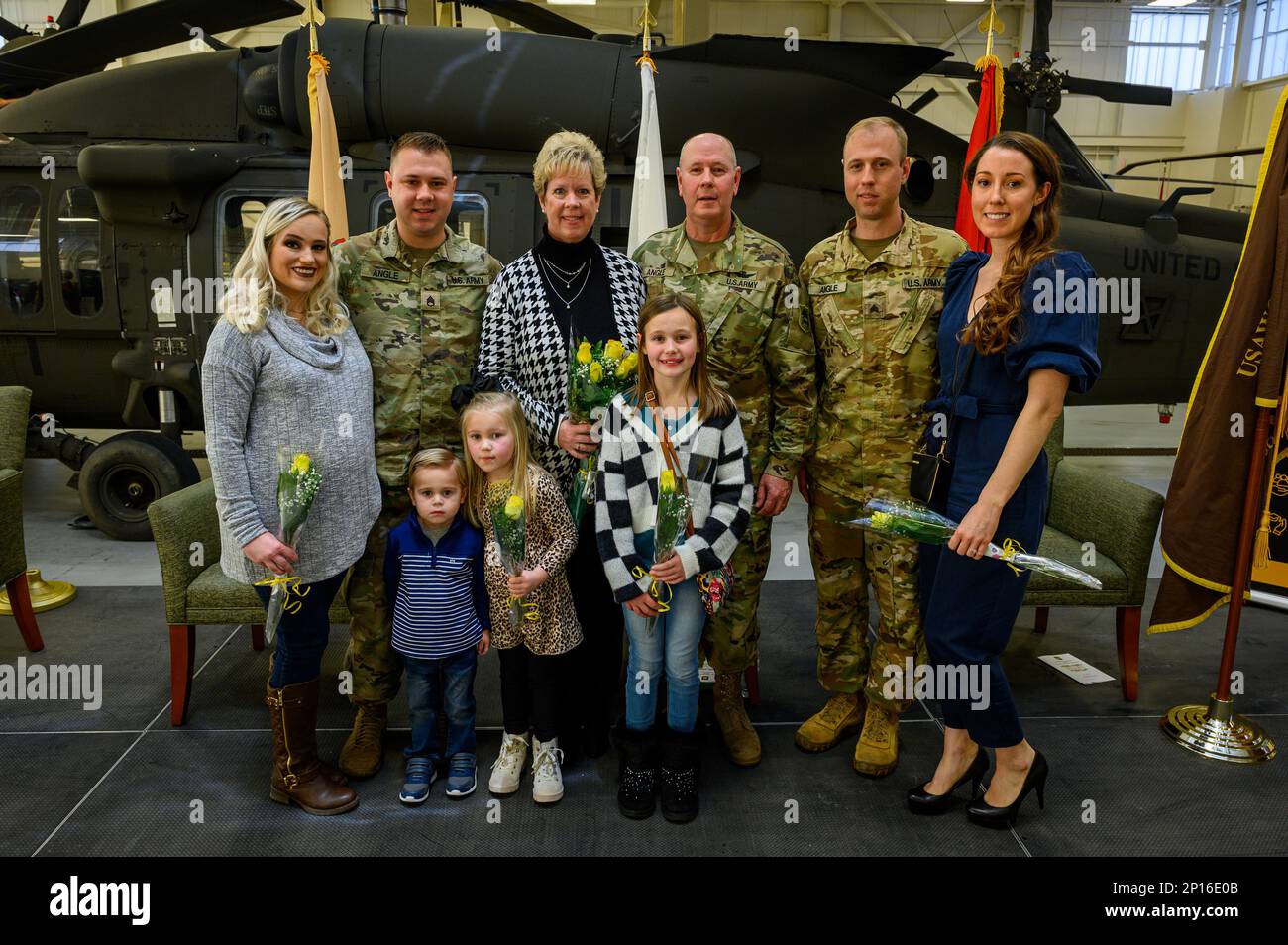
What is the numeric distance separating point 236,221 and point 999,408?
182 inches

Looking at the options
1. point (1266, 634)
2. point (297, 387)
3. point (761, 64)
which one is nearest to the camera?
point (297, 387)

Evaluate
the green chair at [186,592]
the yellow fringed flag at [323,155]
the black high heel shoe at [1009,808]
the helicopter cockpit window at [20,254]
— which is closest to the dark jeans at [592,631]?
the green chair at [186,592]

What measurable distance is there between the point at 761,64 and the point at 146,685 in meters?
4.45

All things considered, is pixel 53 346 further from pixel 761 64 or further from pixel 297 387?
pixel 761 64

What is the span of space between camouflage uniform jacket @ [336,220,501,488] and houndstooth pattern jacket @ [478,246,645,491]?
10 centimetres

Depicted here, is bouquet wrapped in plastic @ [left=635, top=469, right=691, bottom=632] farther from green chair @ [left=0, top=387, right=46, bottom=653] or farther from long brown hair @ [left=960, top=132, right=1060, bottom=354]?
green chair @ [left=0, top=387, right=46, bottom=653]

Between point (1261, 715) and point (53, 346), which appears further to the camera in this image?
point (53, 346)

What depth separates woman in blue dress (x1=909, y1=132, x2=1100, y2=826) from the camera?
2.01m

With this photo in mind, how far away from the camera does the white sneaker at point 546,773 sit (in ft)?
8.15

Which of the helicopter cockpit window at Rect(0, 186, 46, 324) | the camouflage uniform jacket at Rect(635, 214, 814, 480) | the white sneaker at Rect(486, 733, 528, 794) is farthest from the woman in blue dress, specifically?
the helicopter cockpit window at Rect(0, 186, 46, 324)

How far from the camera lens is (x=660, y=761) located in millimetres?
2533

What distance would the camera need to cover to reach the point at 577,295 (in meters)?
2.45

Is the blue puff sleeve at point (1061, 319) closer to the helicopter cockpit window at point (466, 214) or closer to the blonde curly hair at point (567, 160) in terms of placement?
the blonde curly hair at point (567, 160)
